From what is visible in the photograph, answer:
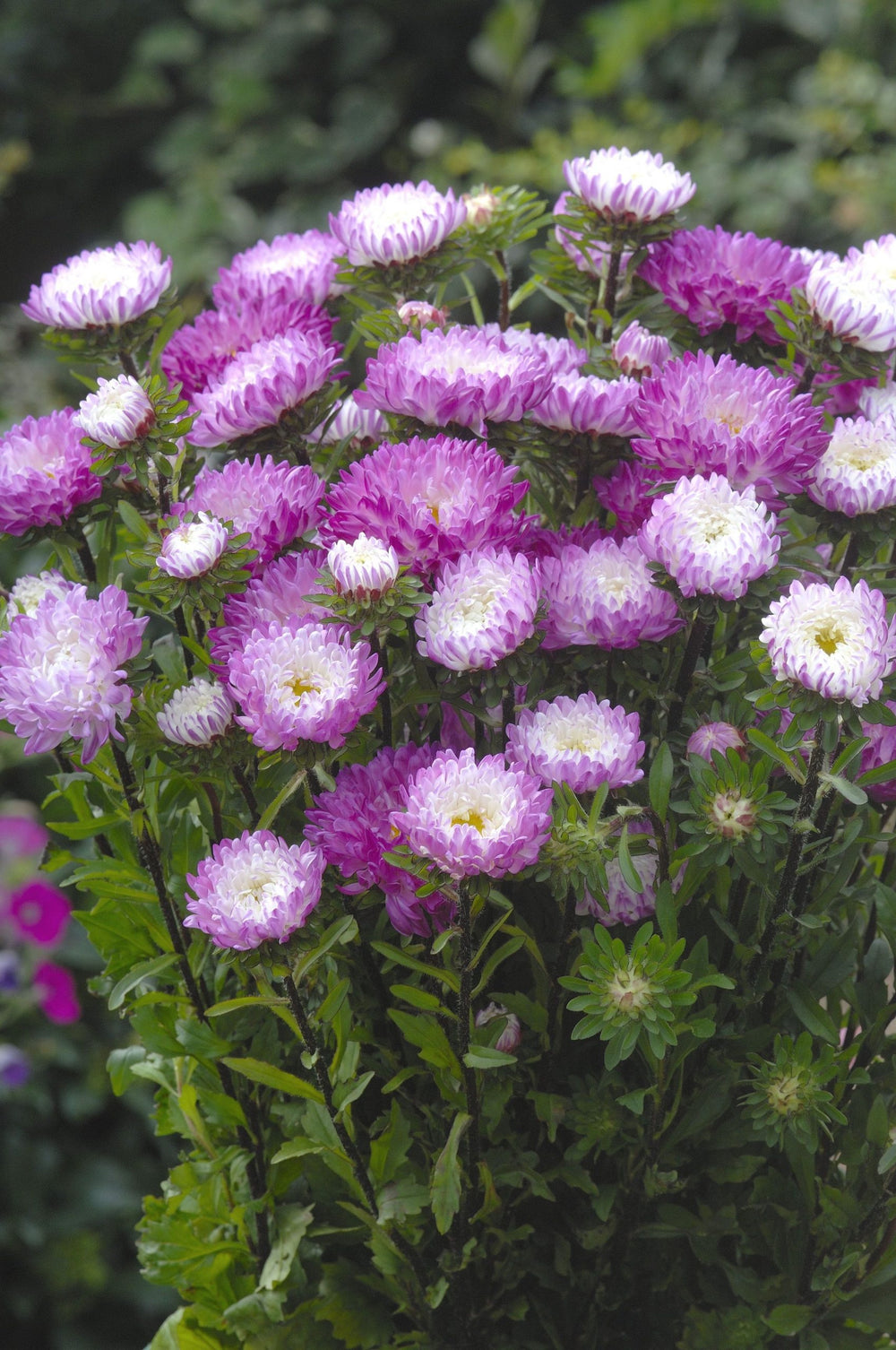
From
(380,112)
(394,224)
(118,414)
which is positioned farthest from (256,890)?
(380,112)

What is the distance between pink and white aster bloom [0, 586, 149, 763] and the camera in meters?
0.49

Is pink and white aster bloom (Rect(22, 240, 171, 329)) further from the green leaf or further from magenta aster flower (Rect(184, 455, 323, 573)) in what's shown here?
the green leaf

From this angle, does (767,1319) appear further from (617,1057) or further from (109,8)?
(109,8)

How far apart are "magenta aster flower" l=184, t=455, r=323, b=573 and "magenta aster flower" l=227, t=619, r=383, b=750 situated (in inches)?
2.2

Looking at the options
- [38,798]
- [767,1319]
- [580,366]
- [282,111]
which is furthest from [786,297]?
[282,111]

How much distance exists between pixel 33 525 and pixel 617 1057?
0.32 meters

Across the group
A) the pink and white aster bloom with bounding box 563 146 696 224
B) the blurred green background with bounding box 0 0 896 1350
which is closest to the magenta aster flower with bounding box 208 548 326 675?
the pink and white aster bloom with bounding box 563 146 696 224

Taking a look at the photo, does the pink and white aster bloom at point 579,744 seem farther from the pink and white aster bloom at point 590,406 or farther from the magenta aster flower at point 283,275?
the magenta aster flower at point 283,275

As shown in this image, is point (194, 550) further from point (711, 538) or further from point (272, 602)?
point (711, 538)

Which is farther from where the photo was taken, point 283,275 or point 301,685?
point 283,275

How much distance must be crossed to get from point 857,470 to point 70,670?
316mm

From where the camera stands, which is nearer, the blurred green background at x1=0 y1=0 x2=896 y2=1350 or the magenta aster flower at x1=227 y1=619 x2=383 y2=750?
the magenta aster flower at x1=227 y1=619 x2=383 y2=750

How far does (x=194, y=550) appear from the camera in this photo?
502 mm

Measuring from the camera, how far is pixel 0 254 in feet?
9.52
